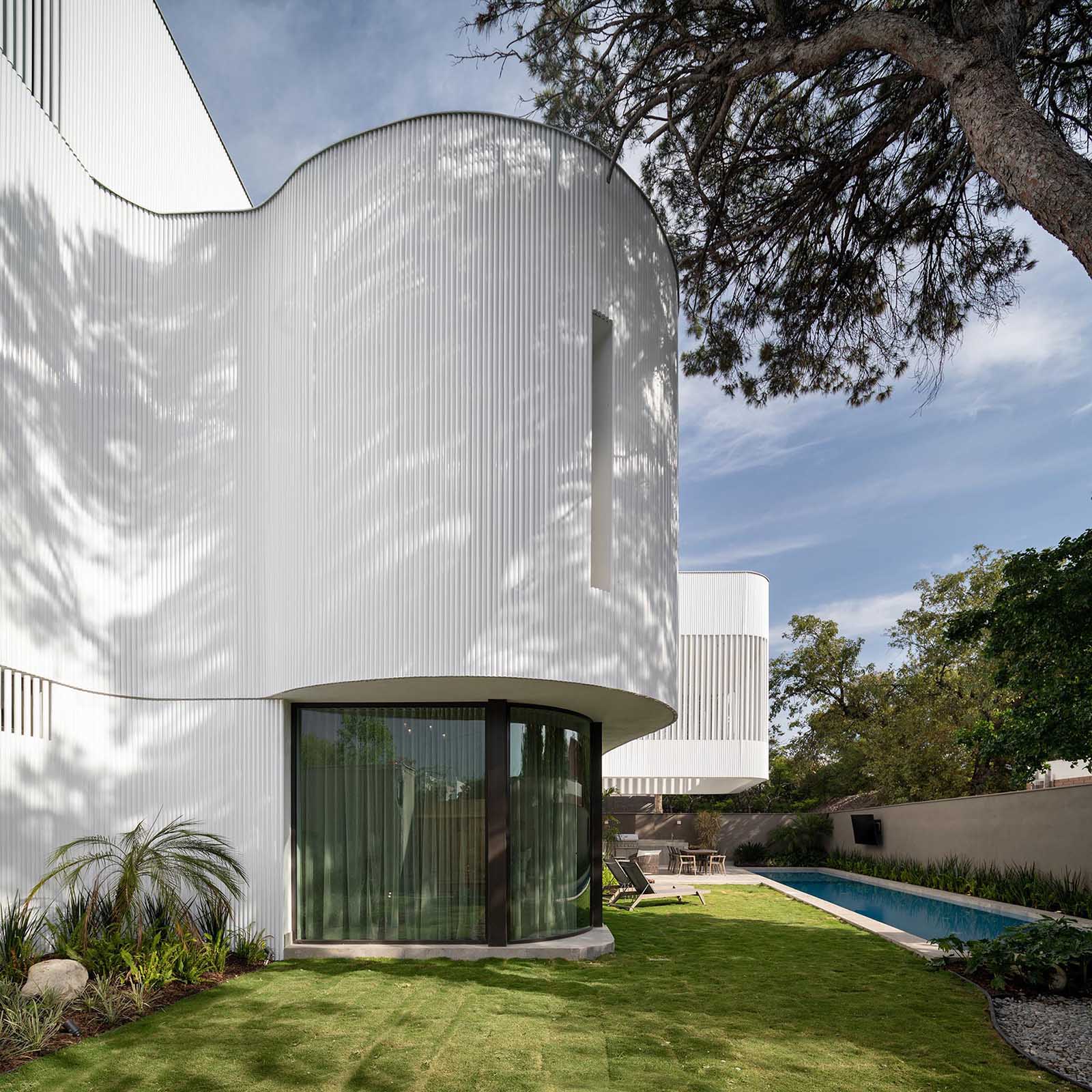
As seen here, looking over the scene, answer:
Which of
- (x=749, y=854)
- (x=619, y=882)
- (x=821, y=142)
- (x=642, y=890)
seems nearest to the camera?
(x=821, y=142)

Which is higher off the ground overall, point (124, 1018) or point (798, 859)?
point (124, 1018)

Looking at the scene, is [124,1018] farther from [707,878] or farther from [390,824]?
[707,878]

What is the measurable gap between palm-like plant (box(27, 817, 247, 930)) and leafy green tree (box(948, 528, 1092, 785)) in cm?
800

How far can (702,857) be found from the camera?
78.5 feet

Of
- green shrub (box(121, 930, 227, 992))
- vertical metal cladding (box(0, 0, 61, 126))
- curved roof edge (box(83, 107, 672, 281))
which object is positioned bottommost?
green shrub (box(121, 930, 227, 992))

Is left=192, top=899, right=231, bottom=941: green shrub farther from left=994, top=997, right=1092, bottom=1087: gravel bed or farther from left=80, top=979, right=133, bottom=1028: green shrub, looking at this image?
left=994, top=997, right=1092, bottom=1087: gravel bed

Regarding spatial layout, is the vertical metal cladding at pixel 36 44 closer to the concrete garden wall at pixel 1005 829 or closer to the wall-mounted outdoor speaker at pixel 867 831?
the concrete garden wall at pixel 1005 829

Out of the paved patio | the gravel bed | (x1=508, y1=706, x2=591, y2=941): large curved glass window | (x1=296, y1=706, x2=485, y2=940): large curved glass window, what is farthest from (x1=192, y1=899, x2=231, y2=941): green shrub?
the paved patio

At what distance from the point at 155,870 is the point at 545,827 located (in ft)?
13.0

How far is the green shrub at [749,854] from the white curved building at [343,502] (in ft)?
60.1

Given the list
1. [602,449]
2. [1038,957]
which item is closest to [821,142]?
[602,449]

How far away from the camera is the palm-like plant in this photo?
8805 millimetres

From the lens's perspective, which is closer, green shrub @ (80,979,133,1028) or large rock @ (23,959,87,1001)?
green shrub @ (80,979,133,1028)

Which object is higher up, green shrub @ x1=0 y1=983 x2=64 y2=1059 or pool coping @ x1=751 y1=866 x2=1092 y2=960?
green shrub @ x1=0 y1=983 x2=64 y2=1059
